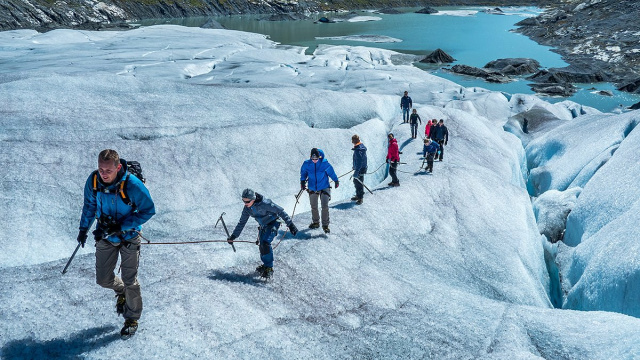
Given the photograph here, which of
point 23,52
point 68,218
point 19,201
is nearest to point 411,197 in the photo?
point 68,218

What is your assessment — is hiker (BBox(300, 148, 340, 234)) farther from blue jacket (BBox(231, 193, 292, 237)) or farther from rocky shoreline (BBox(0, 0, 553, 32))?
rocky shoreline (BBox(0, 0, 553, 32))

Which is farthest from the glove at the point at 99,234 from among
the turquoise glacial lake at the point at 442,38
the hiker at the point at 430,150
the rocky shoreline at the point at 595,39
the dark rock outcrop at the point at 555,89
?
the rocky shoreline at the point at 595,39

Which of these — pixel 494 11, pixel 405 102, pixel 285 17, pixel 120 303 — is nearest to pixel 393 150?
pixel 405 102

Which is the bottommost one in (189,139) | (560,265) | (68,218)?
(560,265)

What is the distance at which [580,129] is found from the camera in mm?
28953

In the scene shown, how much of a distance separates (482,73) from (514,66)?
7369 mm

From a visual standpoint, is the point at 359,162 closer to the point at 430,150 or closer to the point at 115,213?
the point at 430,150

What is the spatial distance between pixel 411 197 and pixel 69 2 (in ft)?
342

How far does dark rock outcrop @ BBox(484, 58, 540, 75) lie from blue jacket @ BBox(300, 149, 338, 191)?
193ft

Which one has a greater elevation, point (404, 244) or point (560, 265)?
point (404, 244)

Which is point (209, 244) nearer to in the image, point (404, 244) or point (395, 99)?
point (404, 244)

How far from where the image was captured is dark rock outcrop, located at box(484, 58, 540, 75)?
6419 centimetres

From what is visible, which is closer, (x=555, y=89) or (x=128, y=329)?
(x=128, y=329)

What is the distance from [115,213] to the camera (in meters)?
6.50
